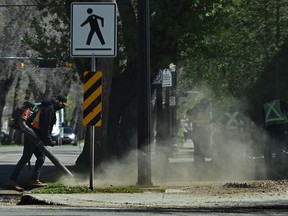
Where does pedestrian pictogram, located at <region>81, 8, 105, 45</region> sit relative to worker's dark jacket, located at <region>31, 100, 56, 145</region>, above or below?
above

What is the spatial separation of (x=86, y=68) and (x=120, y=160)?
2649 mm

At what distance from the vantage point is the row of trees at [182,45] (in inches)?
876

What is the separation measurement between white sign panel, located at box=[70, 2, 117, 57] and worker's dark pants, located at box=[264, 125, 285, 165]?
7275 millimetres

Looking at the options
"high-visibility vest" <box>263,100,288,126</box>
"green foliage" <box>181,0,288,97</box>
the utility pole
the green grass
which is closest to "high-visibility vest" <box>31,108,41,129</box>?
the green grass

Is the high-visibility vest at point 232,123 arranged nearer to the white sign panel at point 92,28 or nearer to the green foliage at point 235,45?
the green foliage at point 235,45

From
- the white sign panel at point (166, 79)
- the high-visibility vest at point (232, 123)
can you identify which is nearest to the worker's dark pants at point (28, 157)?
the high-visibility vest at point (232, 123)

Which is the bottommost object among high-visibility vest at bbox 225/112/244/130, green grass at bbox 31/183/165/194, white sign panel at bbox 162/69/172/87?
green grass at bbox 31/183/165/194

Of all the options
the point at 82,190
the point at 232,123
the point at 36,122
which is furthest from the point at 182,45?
the point at 82,190

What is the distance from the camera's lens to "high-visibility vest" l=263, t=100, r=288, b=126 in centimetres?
2019

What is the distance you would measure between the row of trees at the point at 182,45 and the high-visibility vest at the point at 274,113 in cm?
337

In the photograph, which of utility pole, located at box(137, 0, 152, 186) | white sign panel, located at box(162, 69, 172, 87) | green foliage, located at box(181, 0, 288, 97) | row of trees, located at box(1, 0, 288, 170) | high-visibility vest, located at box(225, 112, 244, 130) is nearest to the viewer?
utility pole, located at box(137, 0, 152, 186)

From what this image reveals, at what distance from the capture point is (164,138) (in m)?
30.4

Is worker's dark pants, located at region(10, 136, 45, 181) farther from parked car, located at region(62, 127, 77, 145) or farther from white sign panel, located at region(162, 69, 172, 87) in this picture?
parked car, located at region(62, 127, 77, 145)

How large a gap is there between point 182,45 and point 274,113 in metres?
4.43
